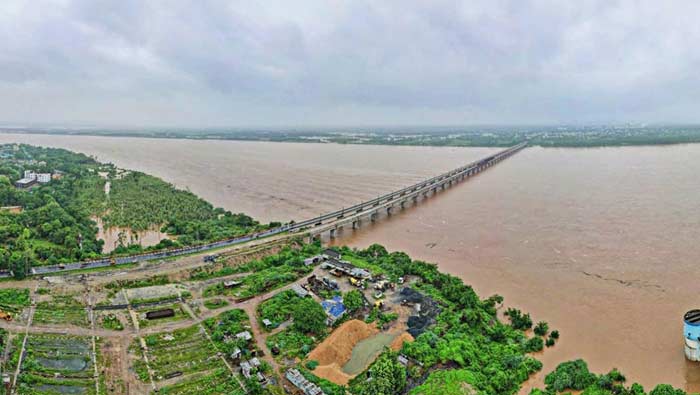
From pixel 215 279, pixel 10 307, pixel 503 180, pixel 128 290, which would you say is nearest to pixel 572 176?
pixel 503 180

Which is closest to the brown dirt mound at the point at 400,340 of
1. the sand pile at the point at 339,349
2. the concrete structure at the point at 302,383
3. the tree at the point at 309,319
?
the sand pile at the point at 339,349

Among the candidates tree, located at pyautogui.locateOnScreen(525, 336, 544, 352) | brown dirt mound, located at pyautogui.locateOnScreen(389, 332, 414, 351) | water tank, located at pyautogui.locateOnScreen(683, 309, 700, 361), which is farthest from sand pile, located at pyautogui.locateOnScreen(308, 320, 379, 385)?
water tank, located at pyautogui.locateOnScreen(683, 309, 700, 361)

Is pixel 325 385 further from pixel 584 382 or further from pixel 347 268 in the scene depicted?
pixel 347 268

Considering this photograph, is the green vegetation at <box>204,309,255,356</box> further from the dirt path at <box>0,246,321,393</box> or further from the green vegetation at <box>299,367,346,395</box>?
the green vegetation at <box>299,367,346,395</box>

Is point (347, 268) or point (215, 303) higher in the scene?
point (347, 268)

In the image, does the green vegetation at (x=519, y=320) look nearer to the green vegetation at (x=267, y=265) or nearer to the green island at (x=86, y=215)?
the green vegetation at (x=267, y=265)

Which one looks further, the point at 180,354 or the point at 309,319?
the point at 309,319

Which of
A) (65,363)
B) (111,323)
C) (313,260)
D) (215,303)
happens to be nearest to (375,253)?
(313,260)

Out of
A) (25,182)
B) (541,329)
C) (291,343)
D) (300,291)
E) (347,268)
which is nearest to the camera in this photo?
(291,343)
